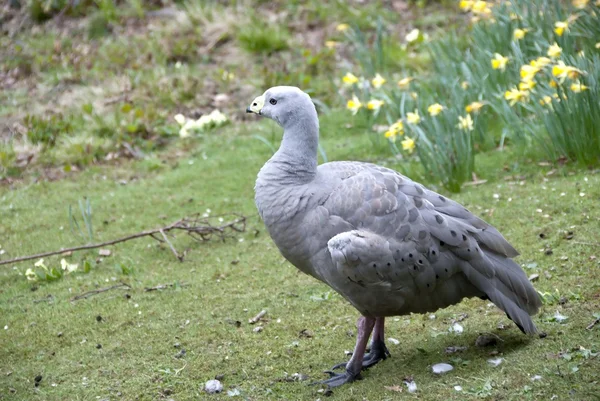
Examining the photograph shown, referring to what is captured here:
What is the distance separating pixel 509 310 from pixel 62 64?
7.22 meters

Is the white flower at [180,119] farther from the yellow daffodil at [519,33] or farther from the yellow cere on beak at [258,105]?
the yellow cere on beak at [258,105]

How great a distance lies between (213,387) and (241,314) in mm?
844

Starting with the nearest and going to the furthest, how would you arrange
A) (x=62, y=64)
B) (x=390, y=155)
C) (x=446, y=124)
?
(x=446, y=124) < (x=390, y=155) < (x=62, y=64)

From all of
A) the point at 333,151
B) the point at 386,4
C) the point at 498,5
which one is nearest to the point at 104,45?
the point at 386,4

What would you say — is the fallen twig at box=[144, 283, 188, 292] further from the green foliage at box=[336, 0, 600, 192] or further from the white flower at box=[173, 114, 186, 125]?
the white flower at box=[173, 114, 186, 125]

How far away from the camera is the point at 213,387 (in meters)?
3.70

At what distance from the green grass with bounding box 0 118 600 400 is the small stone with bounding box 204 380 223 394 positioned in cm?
5

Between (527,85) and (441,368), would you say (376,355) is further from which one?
(527,85)

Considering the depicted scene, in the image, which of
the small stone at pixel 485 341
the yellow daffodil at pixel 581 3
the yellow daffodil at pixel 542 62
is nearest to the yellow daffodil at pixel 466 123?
the yellow daffodil at pixel 542 62

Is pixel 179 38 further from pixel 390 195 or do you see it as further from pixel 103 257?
pixel 390 195

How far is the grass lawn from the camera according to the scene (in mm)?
3734

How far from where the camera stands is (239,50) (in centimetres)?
933

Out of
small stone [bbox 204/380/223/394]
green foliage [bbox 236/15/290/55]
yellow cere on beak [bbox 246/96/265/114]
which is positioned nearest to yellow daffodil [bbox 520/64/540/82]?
yellow cere on beak [bbox 246/96/265/114]

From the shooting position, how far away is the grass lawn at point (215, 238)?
373 centimetres
